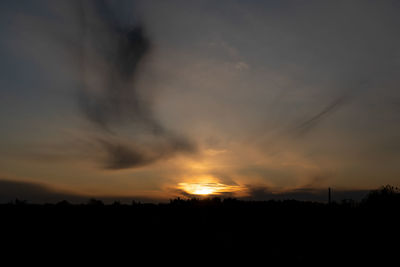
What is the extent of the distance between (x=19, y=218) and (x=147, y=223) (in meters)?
8.09

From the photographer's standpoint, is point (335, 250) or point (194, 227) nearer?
point (335, 250)

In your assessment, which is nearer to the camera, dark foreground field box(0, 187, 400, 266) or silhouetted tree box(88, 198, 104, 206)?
dark foreground field box(0, 187, 400, 266)

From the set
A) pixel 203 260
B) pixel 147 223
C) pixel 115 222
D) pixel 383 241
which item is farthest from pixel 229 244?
pixel 383 241

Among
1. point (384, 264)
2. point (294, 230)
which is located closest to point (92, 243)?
point (294, 230)

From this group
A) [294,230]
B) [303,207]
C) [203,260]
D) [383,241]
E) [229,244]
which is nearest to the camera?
[203,260]

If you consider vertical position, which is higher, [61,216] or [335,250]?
[61,216]

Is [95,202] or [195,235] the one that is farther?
[95,202]

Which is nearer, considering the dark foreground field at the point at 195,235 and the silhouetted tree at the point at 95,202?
the dark foreground field at the point at 195,235

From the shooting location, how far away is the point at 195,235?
70.6 feet

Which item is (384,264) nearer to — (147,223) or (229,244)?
(229,244)

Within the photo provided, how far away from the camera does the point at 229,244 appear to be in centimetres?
2036

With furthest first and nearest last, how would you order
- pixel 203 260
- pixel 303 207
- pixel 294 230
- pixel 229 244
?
pixel 303 207
pixel 294 230
pixel 229 244
pixel 203 260

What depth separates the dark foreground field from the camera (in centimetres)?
1805

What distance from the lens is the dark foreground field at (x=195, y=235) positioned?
711 inches
